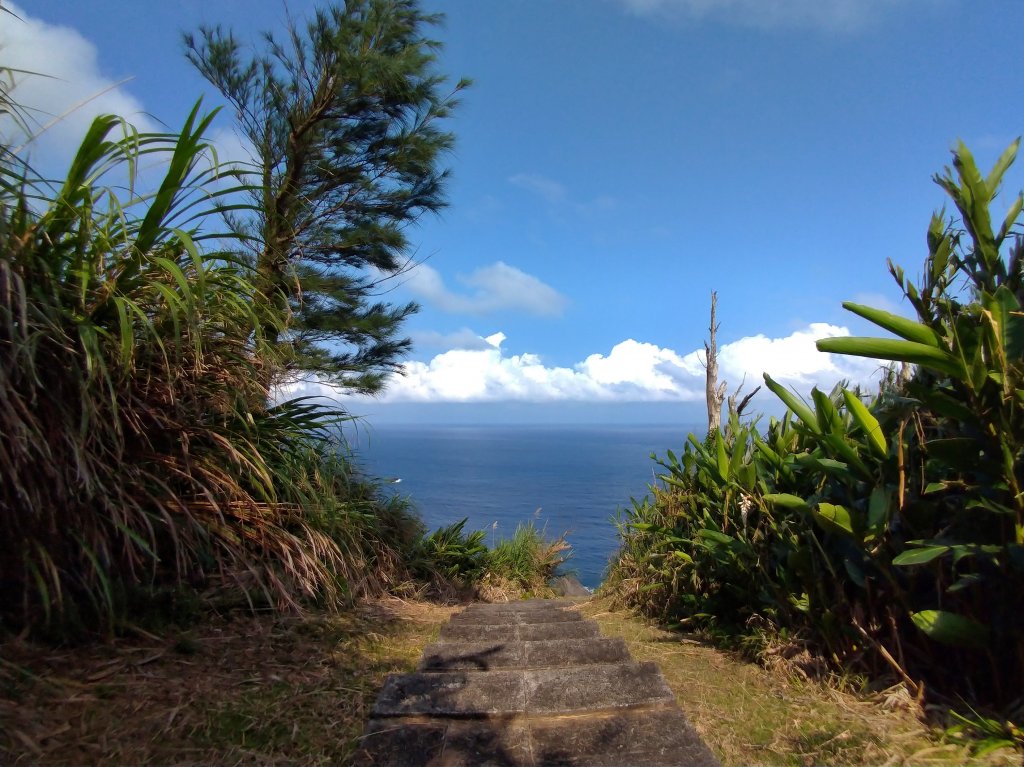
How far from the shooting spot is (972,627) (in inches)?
83.8

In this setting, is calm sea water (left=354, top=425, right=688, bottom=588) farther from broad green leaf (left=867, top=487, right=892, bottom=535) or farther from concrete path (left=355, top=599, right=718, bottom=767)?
broad green leaf (left=867, top=487, right=892, bottom=535)

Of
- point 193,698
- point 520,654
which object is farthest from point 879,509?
point 193,698

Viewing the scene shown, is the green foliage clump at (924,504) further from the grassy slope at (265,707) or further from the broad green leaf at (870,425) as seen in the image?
the grassy slope at (265,707)

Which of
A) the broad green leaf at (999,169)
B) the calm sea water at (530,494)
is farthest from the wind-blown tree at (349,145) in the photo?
the broad green leaf at (999,169)

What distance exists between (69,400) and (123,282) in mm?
563

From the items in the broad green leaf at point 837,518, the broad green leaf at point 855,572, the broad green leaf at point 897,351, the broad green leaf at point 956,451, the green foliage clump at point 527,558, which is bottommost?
the green foliage clump at point 527,558

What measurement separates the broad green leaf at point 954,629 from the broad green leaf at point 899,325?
889 mm

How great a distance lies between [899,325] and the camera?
2268 millimetres

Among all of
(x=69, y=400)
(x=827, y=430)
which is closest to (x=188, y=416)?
(x=69, y=400)

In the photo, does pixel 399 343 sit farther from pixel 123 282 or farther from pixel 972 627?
pixel 972 627

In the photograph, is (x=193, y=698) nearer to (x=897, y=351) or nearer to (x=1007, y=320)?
(x=897, y=351)

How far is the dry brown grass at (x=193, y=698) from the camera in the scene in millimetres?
1821

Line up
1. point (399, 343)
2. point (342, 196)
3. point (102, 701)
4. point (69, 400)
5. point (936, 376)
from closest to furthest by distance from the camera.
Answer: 1. point (102, 701)
2. point (69, 400)
3. point (936, 376)
4. point (342, 196)
5. point (399, 343)

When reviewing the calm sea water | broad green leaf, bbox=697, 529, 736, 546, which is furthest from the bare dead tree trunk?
broad green leaf, bbox=697, 529, 736, 546
